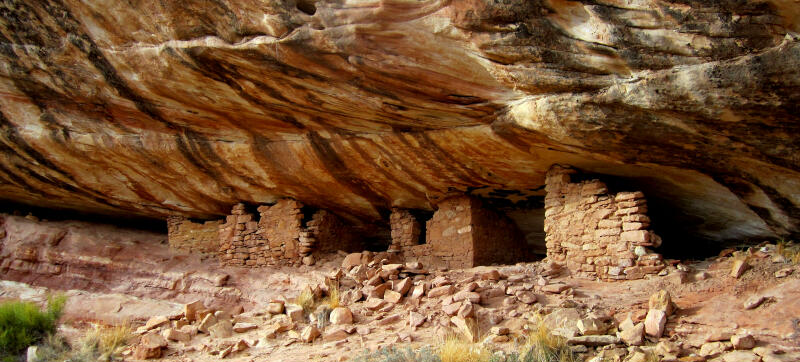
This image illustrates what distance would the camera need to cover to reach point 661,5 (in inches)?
162

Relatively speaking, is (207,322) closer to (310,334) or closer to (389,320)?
(310,334)

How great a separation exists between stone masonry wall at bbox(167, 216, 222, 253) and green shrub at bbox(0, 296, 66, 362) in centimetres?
317

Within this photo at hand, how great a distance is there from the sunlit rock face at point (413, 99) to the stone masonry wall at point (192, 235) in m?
1.05

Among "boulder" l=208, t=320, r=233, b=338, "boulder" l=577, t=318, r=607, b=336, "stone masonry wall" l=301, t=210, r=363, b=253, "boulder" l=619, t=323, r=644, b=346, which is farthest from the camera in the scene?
"stone masonry wall" l=301, t=210, r=363, b=253

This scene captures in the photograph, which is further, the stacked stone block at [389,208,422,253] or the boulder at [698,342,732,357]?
the stacked stone block at [389,208,422,253]

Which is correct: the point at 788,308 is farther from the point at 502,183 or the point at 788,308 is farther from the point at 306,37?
the point at 306,37

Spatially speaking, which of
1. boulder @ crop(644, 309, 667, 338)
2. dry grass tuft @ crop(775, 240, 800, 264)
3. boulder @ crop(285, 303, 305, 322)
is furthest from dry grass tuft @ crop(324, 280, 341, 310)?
dry grass tuft @ crop(775, 240, 800, 264)

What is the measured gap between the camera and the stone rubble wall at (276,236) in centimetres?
818

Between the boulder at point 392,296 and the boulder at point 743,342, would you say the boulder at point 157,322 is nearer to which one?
the boulder at point 392,296

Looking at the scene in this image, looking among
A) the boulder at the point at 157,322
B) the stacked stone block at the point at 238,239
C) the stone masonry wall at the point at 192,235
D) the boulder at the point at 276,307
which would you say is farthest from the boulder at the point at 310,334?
the stone masonry wall at the point at 192,235

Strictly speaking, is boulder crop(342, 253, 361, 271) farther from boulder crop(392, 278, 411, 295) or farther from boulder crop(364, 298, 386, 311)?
boulder crop(364, 298, 386, 311)

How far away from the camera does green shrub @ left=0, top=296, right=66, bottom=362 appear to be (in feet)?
17.2

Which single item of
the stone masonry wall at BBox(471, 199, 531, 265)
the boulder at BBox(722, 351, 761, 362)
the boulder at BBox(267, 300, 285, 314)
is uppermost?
the stone masonry wall at BBox(471, 199, 531, 265)

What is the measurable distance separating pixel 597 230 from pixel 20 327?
552 centimetres
